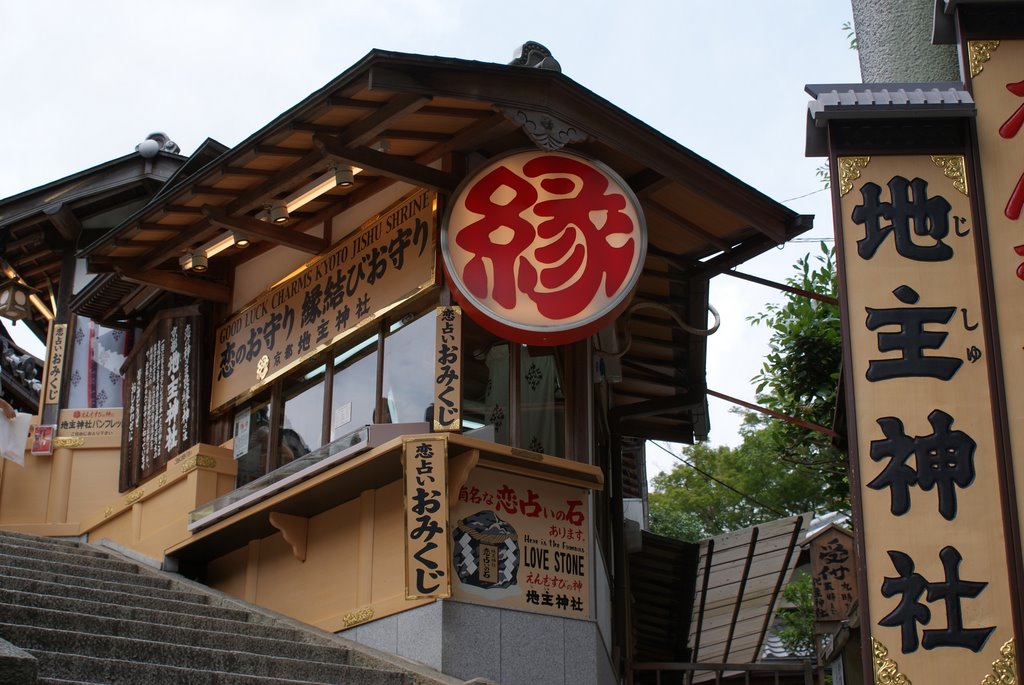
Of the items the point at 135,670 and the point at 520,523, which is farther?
the point at 520,523

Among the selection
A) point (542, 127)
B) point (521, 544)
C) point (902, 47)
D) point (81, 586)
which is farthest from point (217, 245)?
point (902, 47)

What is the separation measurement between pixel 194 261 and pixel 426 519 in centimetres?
563

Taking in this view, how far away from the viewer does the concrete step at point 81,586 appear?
997 centimetres

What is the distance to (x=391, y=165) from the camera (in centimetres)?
1252

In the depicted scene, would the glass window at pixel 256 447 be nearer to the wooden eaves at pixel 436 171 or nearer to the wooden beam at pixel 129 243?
the wooden eaves at pixel 436 171

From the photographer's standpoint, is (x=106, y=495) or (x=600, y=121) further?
(x=106, y=495)

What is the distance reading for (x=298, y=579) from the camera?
522 inches

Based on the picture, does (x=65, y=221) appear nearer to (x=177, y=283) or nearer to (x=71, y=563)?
(x=177, y=283)

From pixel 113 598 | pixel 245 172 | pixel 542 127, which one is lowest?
pixel 113 598

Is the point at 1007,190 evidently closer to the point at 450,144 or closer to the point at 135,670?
the point at 450,144

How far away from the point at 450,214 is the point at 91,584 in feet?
16.0

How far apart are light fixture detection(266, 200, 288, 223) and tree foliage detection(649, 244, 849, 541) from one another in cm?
739

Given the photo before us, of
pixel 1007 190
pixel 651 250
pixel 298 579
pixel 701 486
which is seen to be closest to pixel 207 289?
pixel 298 579

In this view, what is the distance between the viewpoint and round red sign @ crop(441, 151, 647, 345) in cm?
1186
